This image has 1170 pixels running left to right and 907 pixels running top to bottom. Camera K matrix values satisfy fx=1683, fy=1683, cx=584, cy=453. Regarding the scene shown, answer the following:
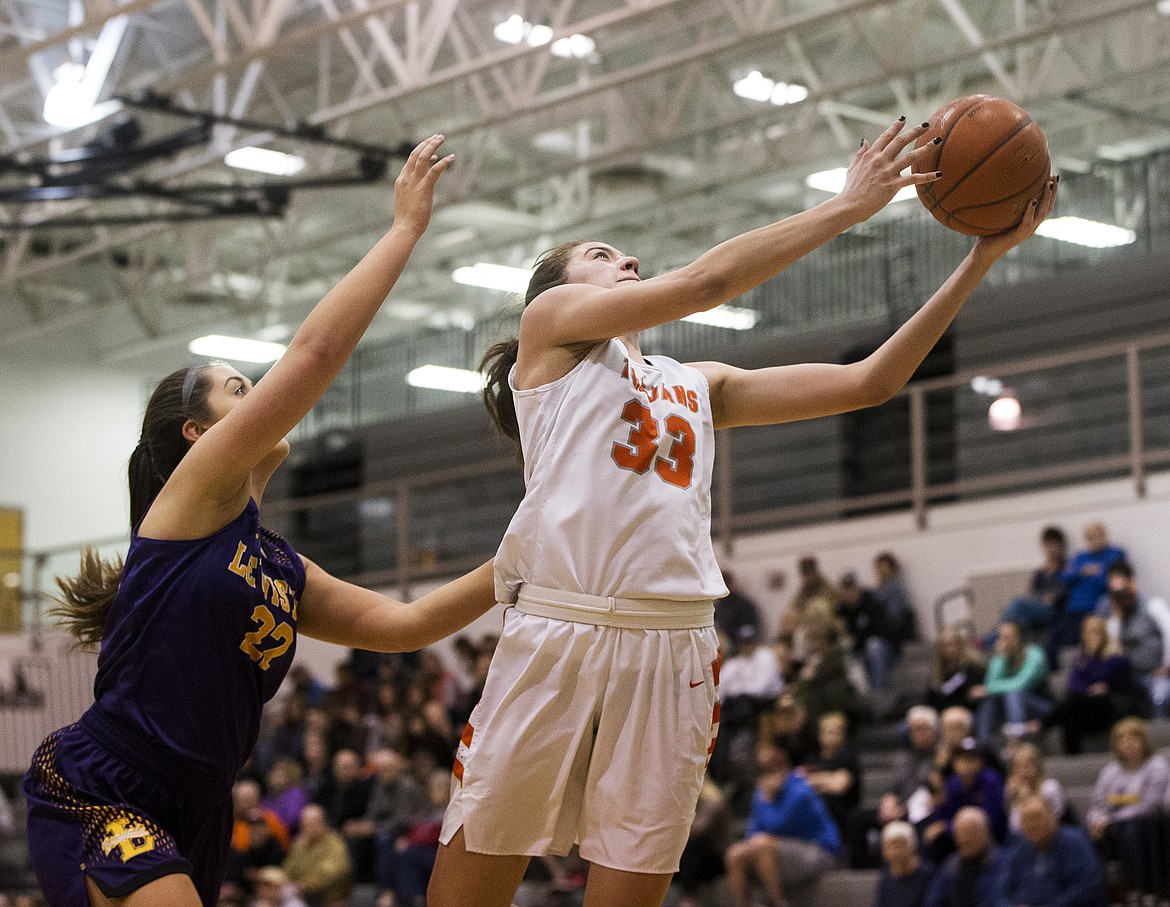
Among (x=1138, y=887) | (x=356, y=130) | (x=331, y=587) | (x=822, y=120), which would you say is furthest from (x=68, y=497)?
(x=331, y=587)

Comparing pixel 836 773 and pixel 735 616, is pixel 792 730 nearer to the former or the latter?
pixel 836 773

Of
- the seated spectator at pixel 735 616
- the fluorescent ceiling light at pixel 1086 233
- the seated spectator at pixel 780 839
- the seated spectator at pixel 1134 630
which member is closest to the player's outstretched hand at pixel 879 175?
the seated spectator at pixel 780 839

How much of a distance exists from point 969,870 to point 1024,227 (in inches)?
255

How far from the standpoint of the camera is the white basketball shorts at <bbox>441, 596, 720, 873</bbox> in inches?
142

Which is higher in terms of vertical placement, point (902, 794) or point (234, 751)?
point (234, 751)

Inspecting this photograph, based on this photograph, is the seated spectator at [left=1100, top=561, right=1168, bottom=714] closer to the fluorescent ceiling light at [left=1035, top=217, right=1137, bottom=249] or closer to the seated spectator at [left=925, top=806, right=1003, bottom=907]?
the seated spectator at [left=925, top=806, right=1003, bottom=907]

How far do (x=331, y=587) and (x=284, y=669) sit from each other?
0.98 feet

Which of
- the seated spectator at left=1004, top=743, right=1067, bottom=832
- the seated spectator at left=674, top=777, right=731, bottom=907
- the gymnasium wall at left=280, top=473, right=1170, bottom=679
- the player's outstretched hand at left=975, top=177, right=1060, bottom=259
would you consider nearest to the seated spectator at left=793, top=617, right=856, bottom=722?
the seated spectator at left=674, top=777, right=731, bottom=907

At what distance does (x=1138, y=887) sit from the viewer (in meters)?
9.41

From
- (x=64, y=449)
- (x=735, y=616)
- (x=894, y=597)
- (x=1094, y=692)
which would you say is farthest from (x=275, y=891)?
(x=64, y=449)

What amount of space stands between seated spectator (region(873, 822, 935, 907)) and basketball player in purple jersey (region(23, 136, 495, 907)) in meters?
6.75

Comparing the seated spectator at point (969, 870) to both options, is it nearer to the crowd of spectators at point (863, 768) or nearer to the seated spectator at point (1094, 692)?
the crowd of spectators at point (863, 768)

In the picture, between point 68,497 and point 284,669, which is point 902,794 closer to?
point 284,669

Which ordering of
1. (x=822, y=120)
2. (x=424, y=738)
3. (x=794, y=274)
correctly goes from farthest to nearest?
(x=794, y=274)
(x=822, y=120)
(x=424, y=738)
